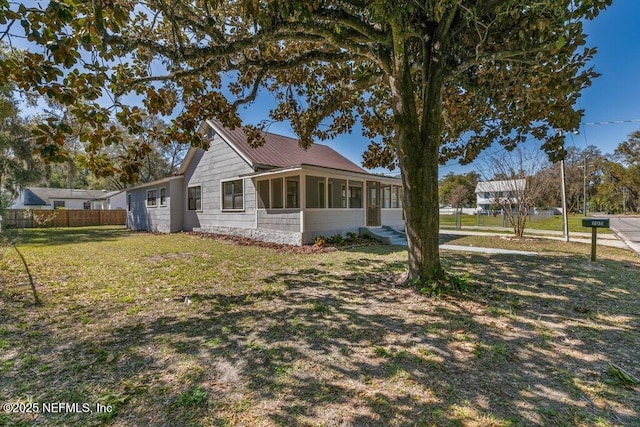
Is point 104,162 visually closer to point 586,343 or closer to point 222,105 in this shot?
point 222,105

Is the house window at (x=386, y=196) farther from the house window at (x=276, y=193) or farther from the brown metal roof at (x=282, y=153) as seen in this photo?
the house window at (x=276, y=193)

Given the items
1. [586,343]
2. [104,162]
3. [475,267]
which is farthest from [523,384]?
[104,162]

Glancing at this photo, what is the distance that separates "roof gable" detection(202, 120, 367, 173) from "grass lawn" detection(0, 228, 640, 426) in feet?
25.9

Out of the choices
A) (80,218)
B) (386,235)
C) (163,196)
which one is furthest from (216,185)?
(80,218)

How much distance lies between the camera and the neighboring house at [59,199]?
33.1 meters

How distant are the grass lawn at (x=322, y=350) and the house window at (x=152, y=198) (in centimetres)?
1297

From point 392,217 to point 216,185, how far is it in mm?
9101

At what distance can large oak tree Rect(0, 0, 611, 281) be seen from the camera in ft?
11.5

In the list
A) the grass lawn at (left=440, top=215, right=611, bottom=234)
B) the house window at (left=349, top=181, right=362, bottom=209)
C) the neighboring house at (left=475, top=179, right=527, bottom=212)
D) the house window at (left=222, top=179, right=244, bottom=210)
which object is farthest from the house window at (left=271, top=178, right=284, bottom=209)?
the grass lawn at (left=440, top=215, right=611, bottom=234)

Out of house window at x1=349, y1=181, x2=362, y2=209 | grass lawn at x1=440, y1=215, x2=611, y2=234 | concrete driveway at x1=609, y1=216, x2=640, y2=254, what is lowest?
concrete driveway at x1=609, y1=216, x2=640, y2=254

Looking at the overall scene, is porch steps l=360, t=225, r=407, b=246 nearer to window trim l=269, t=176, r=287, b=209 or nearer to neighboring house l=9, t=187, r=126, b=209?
window trim l=269, t=176, r=287, b=209

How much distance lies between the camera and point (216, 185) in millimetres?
14617

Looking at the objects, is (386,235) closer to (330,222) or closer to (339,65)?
(330,222)

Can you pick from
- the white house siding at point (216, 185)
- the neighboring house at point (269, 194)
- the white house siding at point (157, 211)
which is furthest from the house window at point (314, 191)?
the white house siding at point (157, 211)
